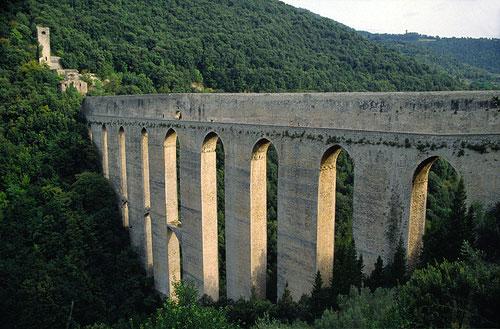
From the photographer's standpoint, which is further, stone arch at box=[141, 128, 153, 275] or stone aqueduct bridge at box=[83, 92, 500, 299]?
stone arch at box=[141, 128, 153, 275]

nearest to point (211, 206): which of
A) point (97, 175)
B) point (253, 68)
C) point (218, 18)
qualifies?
point (97, 175)

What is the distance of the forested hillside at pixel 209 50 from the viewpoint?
43.1 meters

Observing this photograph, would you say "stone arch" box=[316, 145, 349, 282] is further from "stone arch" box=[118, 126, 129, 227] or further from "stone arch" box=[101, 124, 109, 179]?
"stone arch" box=[101, 124, 109, 179]

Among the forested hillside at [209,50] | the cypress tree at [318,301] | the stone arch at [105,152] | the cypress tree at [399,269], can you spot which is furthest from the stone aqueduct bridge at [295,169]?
the forested hillside at [209,50]

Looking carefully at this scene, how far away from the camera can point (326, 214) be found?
15016 mm

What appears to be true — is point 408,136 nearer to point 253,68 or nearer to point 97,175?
point 97,175

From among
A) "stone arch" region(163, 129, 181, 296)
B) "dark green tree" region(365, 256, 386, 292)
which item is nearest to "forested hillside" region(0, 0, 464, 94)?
"stone arch" region(163, 129, 181, 296)

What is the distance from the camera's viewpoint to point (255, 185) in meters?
17.3

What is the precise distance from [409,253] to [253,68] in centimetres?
4084

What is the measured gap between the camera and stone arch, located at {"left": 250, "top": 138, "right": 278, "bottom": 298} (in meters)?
17.2

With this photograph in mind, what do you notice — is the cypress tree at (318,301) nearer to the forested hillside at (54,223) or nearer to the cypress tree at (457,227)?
the cypress tree at (457,227)

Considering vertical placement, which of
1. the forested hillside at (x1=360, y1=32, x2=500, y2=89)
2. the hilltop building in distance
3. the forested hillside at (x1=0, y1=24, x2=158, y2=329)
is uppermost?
the forested hillside at (x1=360, y1=32, x2=500, y2=89)

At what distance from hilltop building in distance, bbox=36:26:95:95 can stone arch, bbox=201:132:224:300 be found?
20.8 metres

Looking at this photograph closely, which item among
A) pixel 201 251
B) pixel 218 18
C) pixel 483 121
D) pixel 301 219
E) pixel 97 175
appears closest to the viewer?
pixel 483 121
